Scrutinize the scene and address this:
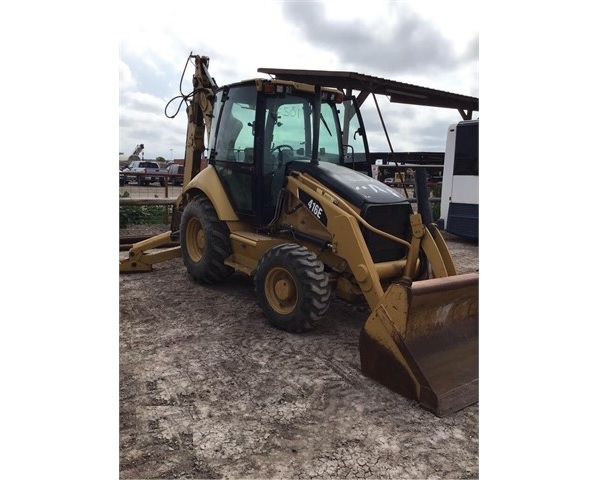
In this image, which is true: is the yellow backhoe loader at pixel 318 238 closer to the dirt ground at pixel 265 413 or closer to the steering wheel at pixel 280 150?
the steering wheel at pixel 280 150

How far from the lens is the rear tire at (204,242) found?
5172mm

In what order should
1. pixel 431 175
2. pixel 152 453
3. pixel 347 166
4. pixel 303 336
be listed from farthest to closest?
1. pixel 431 175
2. pixel 347 166
3. pixel 303 336
4. pixel 152 453

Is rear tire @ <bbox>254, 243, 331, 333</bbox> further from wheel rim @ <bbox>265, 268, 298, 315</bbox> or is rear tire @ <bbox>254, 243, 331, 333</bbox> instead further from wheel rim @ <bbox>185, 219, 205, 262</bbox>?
wheel rim @ <bbox>185, 219, 205, 262</bbox>

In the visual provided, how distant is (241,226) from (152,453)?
10.1 ft

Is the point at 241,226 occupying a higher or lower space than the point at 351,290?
higher

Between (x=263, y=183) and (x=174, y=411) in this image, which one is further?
(x=263, y=183)

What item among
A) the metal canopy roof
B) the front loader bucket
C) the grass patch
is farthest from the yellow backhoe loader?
the grass patch

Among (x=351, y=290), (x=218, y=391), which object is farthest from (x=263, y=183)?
(x=218, y=391)

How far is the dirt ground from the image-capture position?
2.37 metres

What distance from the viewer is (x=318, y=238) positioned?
4.37m

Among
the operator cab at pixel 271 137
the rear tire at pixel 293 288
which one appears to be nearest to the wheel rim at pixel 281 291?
the rear tire at pixel 293 288

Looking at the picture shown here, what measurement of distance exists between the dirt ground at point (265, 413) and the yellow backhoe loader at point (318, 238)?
22 centimetres

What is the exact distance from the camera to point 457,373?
122 inches

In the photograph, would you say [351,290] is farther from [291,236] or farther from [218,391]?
[218,391]
